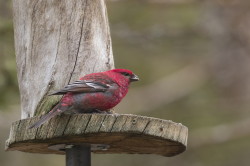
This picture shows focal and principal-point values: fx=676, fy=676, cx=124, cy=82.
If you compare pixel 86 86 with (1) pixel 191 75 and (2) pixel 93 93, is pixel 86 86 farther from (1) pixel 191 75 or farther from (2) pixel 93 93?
(1) pixel 191 75

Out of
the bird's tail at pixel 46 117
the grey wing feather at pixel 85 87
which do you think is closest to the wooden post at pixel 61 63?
the bird's tail at pixel 46 117

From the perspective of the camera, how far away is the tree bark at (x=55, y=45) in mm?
6707

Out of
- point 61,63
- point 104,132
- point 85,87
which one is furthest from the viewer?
Answer: point 61,63

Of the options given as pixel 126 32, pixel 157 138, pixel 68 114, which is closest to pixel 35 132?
pixel 68 114

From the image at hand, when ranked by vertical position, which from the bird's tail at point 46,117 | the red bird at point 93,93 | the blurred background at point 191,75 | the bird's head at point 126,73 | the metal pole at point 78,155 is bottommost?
the metal pole at point 78,155

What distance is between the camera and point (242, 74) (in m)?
14.3

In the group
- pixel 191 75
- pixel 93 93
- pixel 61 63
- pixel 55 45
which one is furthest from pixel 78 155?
pixel 191 75

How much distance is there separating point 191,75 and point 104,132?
8887 mm

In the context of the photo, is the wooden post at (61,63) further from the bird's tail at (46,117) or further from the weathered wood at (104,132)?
the bird's tail at (46,117)

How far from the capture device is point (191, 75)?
14.4 metres

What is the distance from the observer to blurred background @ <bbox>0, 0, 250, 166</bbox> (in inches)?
501

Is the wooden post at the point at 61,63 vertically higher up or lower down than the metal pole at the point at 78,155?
higher up

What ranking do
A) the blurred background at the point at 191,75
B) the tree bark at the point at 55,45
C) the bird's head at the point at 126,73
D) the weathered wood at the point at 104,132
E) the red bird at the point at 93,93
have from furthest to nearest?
the blurred background at the point at 191,75 < the tree bark at the point at 55,45 < the bird's head at the point at 126,73 < the red bird at the point at 93,93 < the weathered wood at the point at 104,132

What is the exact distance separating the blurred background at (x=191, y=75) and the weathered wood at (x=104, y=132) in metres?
5.88
